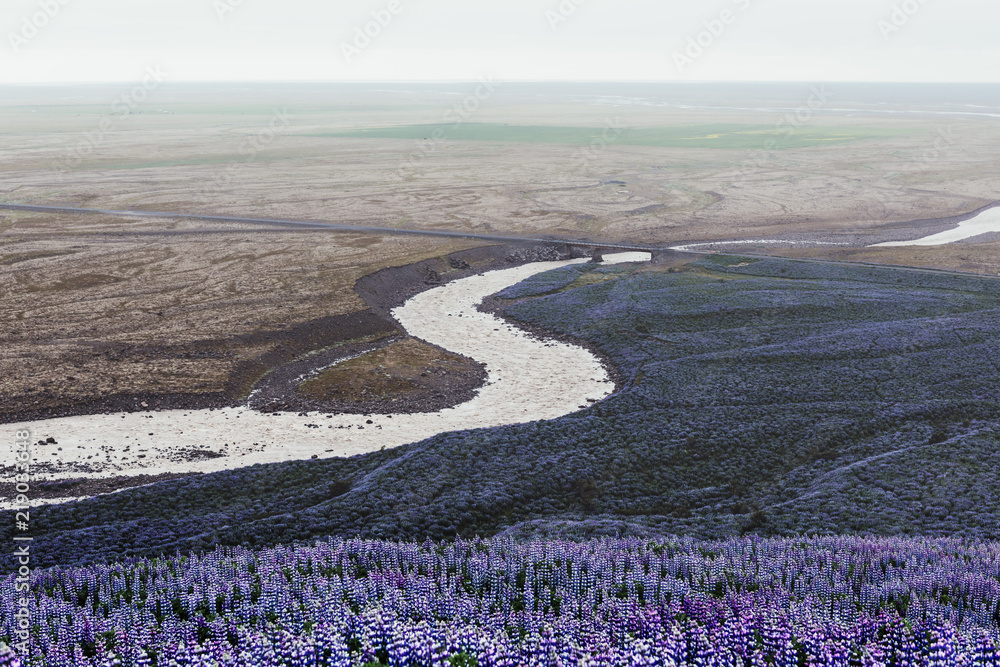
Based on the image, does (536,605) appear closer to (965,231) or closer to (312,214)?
(312,214)

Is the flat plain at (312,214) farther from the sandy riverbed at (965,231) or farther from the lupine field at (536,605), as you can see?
the lupine field at (536,605)

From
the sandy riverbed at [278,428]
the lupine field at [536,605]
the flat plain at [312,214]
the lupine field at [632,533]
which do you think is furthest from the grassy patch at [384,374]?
the lupine field at [536,605]

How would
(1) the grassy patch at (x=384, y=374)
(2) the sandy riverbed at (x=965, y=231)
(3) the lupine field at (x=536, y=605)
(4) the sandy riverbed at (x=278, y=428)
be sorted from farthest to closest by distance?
1. (2) the sandy riverbed at (x=965, y=231)
2. (1) the grassy patch at (x=384, y=374)
3. (4) the sandy riverbed at (x=278, y=428)
4. (3) the lupine field at (x=536, y=605)

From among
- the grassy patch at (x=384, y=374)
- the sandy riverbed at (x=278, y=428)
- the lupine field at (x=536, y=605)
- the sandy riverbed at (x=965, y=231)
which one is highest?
the sandy riverbed at (x=965, y=231)

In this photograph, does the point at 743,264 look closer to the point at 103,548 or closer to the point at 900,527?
the point at 900,527

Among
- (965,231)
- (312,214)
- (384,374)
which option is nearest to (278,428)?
(384,374)

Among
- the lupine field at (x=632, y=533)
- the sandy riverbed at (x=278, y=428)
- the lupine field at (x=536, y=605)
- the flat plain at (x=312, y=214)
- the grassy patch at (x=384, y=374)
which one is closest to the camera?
the lupine field at (x=536, y=605)

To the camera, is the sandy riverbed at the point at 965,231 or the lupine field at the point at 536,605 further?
the sandy riverbed at the point at 965,231
